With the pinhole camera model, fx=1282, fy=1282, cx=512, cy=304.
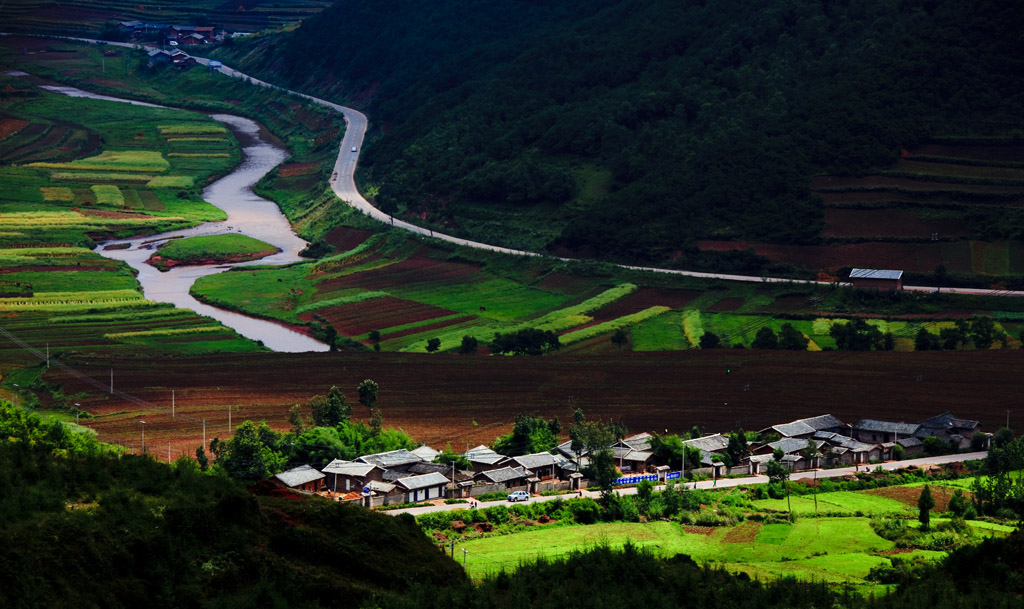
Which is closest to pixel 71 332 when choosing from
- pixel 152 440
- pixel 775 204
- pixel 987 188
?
pixel 152 440

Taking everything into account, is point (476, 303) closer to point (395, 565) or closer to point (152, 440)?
point (152, 440)

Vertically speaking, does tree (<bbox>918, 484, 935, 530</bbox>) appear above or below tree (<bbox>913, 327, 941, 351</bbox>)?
below

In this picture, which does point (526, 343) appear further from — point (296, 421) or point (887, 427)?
point (887, 427)

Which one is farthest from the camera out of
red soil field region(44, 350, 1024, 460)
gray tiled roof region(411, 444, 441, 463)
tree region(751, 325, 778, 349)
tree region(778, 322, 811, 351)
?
tree region(751, 325, 778, 349)

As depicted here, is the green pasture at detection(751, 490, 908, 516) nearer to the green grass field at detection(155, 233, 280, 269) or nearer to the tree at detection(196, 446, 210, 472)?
the tree at detection(196, 446, 210, 472)

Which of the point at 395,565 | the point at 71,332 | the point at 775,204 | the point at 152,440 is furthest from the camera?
the point at 775,204

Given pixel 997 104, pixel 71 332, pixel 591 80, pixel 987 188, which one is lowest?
pixel 71 332

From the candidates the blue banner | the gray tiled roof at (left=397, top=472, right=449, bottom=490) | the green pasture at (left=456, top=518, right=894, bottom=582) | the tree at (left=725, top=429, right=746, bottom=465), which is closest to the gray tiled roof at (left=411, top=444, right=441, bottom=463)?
the gray tiled roof at (left=397, top=472, right=449, bottom=490)
